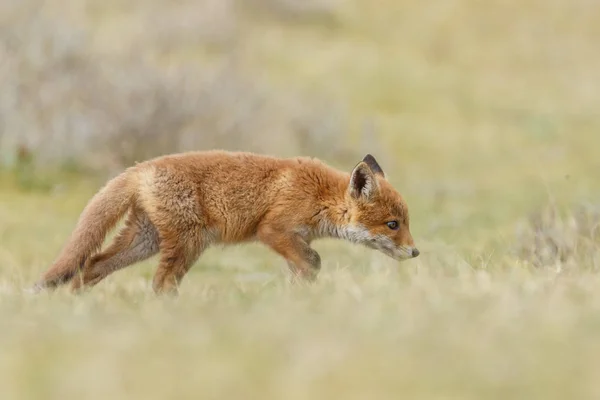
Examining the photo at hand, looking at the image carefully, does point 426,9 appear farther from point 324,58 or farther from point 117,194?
point 117,194

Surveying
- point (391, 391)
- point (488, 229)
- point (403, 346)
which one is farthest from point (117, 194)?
point (488, 229)

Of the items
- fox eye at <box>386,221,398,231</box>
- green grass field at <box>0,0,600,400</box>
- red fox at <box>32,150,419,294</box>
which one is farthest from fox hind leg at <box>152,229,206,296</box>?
fox eye at <box>386,221,398,231</box>

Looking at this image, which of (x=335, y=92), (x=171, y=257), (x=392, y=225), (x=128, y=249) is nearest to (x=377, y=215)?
(x=392, y=225)

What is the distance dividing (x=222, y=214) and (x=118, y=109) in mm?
7534

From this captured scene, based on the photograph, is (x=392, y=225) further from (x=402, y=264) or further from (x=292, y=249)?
(x=292, y=249)

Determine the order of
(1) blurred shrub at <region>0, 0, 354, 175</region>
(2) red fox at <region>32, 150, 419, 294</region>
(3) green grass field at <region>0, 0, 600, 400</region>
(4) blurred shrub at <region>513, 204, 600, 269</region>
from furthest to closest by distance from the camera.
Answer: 1. (1) blurred shrub at <region>0, 0, 354, 175</region>
2. (4) blurred shrub at <region>513, 204, 600, 269</region>
3. (2) red fox at <region>32, 150, 419, 294</region>
4. (3) green grass field at <region>0, 0, 600, 400</region>

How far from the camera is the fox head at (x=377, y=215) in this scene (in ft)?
24.8

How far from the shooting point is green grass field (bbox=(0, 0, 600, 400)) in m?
3.27

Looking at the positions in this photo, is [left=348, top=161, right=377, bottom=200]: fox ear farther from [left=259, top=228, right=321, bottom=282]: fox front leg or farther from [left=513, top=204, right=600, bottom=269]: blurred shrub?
[left=513, top=204, right=600, bottom=269]: blurred shrub

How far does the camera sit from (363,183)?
7.59m

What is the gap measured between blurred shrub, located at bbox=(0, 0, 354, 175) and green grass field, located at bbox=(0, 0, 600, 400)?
0.62 m

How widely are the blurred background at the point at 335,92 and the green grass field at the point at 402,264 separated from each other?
0.25 feet

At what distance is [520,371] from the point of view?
10.7 ft

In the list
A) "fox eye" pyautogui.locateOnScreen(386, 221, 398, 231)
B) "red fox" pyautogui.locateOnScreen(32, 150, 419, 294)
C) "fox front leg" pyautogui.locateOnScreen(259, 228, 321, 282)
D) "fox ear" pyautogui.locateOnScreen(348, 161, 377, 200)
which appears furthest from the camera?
"fox eye" pyautogui.locateOnScreen(386, 221, 398, 231)
